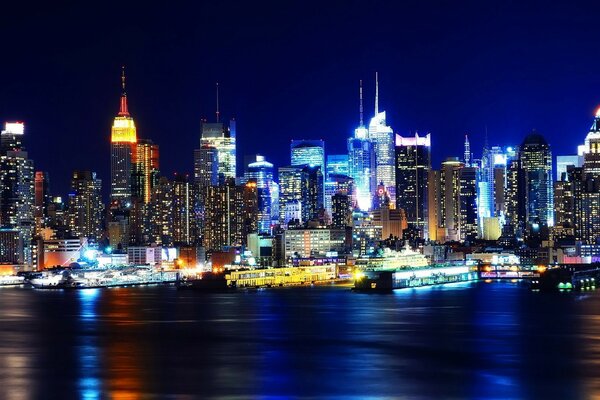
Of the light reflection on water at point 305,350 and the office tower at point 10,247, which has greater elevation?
the office tower at point 10,247

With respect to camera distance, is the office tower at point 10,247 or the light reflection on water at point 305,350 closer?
the light reflection on water at point 305,350

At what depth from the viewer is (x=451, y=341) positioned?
5247 cm

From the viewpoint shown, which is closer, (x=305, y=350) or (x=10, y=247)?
(x=305, y=350)

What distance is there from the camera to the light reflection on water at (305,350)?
38031 mm

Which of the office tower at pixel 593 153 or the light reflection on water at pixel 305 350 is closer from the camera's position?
the light reflection on water at pixel 305 350

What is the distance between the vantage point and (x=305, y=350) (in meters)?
49.1

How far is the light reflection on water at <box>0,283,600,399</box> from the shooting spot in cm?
3803

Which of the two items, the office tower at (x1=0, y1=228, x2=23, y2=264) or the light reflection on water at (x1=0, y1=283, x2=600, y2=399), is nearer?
the light reflection on water at (x1=0, y1=283, x2=600, y2=399)

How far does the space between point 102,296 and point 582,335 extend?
2055 inches

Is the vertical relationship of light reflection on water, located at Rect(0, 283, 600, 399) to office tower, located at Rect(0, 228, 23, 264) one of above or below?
below

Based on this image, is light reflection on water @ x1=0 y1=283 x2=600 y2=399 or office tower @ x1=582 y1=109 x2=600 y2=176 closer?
light reflection on water @ x1=0 y1=283 x2=600 y2=399

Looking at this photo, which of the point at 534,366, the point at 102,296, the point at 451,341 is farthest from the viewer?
the point at 102,296

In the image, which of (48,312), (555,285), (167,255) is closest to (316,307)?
(48,312)

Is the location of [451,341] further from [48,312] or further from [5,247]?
[5,247]
